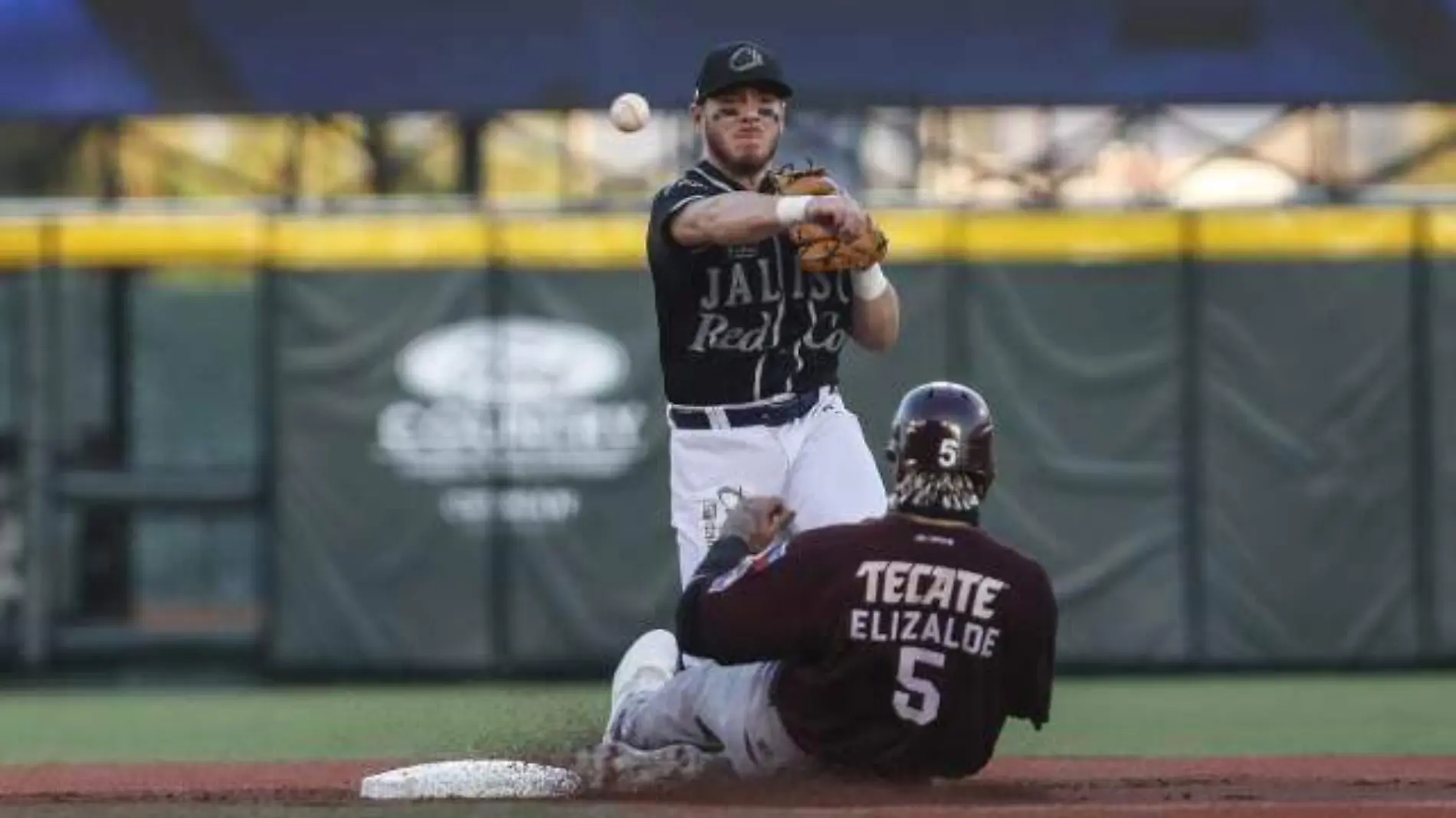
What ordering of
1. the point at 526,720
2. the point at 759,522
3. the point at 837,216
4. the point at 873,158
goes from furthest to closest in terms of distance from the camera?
the point at 873,158 < the point at 526,720 < the point at 837,216 < the point at 759,522

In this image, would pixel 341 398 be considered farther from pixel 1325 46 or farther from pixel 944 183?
pixel 1325 46

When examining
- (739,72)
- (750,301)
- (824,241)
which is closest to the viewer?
(824,241)

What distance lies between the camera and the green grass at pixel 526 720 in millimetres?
9414

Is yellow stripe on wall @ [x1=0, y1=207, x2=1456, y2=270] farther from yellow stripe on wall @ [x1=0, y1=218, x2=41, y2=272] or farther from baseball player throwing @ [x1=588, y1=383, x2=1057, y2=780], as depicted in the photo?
baseball player throwing @ [x1=588, y1=383, x2=1057, y2=780]

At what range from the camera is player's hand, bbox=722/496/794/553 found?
6.15 m

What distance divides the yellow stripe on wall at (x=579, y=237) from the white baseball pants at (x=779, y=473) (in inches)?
240

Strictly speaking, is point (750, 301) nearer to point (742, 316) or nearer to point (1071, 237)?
point (742, 316)

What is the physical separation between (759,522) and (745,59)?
1276 millimetres

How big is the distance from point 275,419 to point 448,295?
3.21ft

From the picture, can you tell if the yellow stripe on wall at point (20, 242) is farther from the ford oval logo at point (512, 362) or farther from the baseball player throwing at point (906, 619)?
the baseball player throwing at point (906, 619)

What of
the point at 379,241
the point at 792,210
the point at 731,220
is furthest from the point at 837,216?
the point at 379,241

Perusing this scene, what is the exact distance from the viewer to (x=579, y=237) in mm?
13297

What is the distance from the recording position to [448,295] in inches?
527

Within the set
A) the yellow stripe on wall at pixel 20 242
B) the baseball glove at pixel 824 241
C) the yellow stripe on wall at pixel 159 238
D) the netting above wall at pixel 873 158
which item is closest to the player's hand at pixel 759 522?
the baseball glove at pixel 824 241
